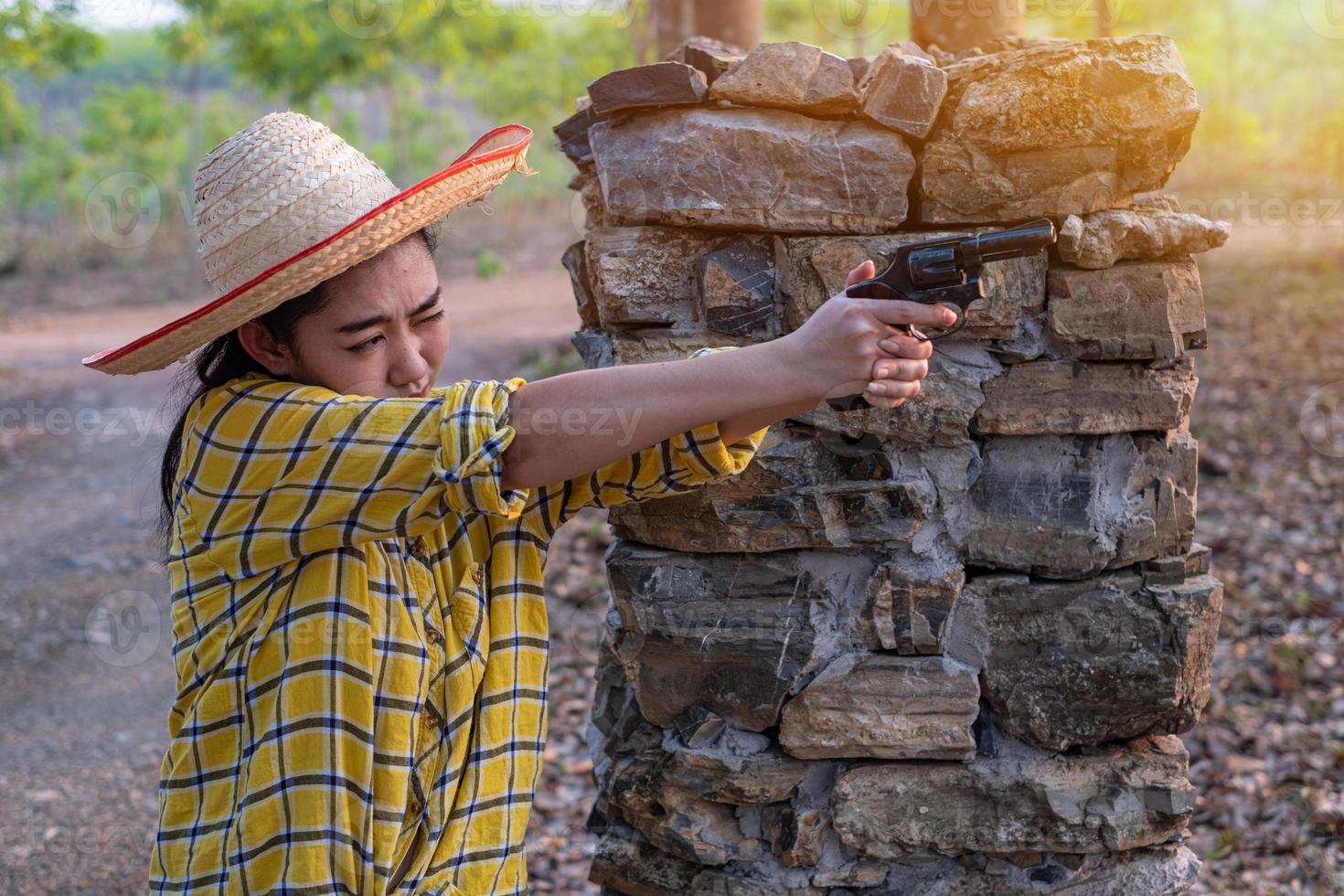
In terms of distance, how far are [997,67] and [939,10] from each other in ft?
5.93

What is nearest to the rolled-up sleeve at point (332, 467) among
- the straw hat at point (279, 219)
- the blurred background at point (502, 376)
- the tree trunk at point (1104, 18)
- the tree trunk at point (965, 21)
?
the straw hat at point (279, 219)

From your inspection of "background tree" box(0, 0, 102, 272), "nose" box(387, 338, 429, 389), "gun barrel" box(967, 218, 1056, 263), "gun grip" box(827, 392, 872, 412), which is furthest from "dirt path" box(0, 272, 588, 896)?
"background tree" box(0, 0, 102, 272)

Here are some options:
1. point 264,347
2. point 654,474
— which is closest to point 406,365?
point 264,347

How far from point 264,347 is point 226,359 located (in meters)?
0.10

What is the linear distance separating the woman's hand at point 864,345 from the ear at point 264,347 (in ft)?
2.62

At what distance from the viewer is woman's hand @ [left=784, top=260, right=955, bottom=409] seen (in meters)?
1.52

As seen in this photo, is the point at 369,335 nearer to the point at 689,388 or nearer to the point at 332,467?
the point at 332,467

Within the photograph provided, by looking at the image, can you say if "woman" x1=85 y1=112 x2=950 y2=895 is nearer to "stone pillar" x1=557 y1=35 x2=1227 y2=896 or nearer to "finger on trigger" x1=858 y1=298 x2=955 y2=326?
"finger on trigger" x1=858 y1=298 x2=955 y2=326

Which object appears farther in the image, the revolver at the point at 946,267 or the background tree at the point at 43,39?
the background tree at the point at 43,39

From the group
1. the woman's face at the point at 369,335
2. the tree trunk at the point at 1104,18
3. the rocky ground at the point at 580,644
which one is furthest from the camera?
the tree trunk at the point at 1104,18

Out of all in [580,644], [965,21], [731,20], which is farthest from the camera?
[731,20]

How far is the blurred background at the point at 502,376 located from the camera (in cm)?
369

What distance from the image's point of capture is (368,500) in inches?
58.8

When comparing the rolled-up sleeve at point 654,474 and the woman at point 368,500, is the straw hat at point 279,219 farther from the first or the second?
the rolled-up sleeve at point 654,474
